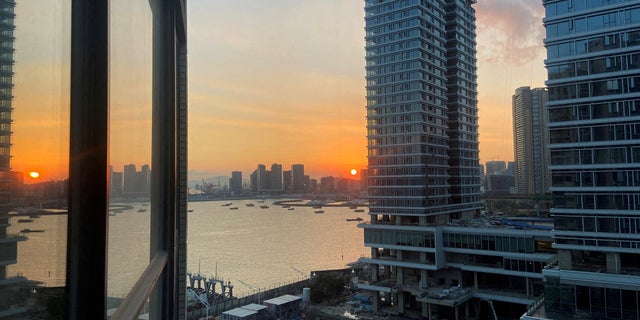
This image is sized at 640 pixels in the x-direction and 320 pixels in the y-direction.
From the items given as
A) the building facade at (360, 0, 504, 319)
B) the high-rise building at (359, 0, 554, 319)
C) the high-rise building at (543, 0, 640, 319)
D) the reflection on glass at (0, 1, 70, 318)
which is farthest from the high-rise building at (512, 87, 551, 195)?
the reflection on glass at (0, 1, 70, 318)

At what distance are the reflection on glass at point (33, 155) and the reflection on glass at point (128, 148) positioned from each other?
0.07 m

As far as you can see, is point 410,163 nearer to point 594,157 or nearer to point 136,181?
point 594,157

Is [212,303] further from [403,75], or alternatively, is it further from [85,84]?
[85,84]

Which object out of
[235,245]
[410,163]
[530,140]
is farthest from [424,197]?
[235,245]

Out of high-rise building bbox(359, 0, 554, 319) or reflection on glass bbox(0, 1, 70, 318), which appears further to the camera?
high-rise building bbox(359, 0, 554, 319)

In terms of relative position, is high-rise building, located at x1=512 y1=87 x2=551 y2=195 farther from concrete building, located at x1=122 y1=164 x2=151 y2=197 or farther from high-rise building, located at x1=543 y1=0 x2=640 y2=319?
concrete building, located at x1=122 y1=164 x2=151 y2=197

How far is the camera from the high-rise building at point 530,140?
10.2 metres

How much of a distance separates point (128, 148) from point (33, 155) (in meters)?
0.22

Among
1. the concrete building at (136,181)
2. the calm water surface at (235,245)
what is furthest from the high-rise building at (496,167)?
the concrete building at (136,181)

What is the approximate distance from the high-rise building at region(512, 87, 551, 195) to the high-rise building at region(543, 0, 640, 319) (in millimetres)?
4752

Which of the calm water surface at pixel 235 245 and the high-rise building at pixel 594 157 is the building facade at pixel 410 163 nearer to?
the high-rise building at pixel 594 157

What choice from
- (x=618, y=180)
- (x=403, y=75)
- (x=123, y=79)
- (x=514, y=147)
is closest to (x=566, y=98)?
(x=618, y=180)

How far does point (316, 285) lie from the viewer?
9164 millimetres

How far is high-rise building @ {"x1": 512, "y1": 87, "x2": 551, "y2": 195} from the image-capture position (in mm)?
10211
